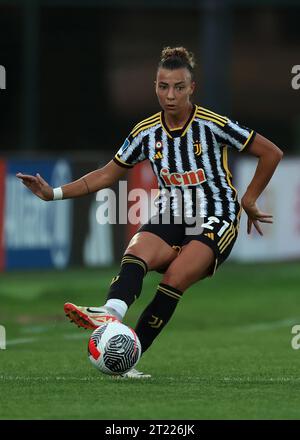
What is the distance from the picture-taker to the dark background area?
31.0 metres

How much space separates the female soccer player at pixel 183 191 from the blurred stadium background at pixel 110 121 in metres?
0.77

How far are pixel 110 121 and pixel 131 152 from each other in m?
23.1

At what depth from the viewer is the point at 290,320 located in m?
14.4

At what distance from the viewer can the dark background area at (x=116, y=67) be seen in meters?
31.0

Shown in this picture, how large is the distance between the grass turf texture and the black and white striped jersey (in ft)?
3.86

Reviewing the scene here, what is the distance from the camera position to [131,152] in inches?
362

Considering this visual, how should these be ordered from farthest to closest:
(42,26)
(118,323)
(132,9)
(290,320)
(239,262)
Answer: (132,9), (42,26), (239,262), (290,320), (118,323)

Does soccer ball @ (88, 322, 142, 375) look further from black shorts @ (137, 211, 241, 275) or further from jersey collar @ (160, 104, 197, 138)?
jersey collar @ (160, 104, 197, 138)

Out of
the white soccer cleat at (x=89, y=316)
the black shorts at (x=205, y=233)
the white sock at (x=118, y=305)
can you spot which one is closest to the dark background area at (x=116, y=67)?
the black shorts at (x=205, y=233)

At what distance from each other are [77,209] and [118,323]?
1018cm

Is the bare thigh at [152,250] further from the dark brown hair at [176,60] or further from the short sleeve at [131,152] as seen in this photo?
the dark brown hair at [176,60]

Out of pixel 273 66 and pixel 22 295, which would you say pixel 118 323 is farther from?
pixel 273 66
